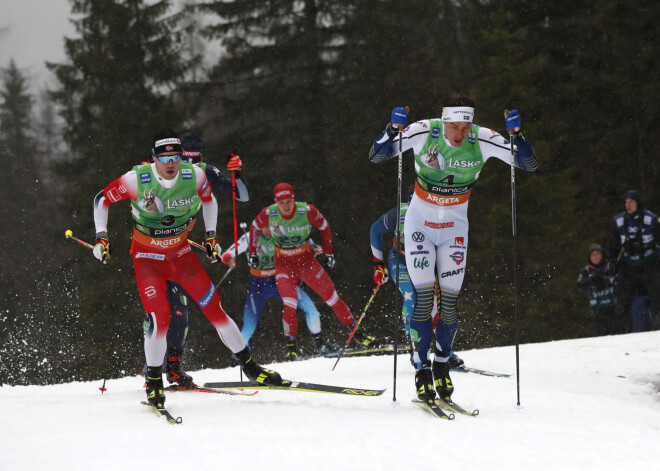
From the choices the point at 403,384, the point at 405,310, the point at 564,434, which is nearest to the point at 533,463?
the point at 564,434

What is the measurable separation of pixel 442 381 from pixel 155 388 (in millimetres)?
2241

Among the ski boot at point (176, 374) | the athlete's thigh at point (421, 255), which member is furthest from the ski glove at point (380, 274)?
the ski boot at point (176, 374)

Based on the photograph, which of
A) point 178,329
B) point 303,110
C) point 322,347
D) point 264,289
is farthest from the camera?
point 303,110

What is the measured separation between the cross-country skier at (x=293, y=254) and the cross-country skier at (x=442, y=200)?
4.48 metres

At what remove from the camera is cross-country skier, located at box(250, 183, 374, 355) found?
10438 millimetres

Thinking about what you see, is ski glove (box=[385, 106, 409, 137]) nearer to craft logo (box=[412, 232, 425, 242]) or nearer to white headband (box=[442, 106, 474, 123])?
white headband (box=[442, 106, 474, 123])

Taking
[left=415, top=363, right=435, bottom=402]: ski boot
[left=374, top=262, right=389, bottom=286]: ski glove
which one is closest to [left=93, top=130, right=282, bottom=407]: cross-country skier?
[left=415, top=363, right=435, bottom=402]: ski boot

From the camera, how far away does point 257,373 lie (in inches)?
252

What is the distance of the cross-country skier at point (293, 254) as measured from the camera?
34.2 feet

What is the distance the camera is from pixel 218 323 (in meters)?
6.30

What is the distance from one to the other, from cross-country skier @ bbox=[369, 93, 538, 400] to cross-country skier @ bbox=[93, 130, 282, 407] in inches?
56.2

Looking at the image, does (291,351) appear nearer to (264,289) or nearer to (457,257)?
(264,289)

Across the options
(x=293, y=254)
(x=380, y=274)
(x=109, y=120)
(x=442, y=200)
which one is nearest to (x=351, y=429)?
(x=442, y=200)

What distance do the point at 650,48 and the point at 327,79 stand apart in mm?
8542
